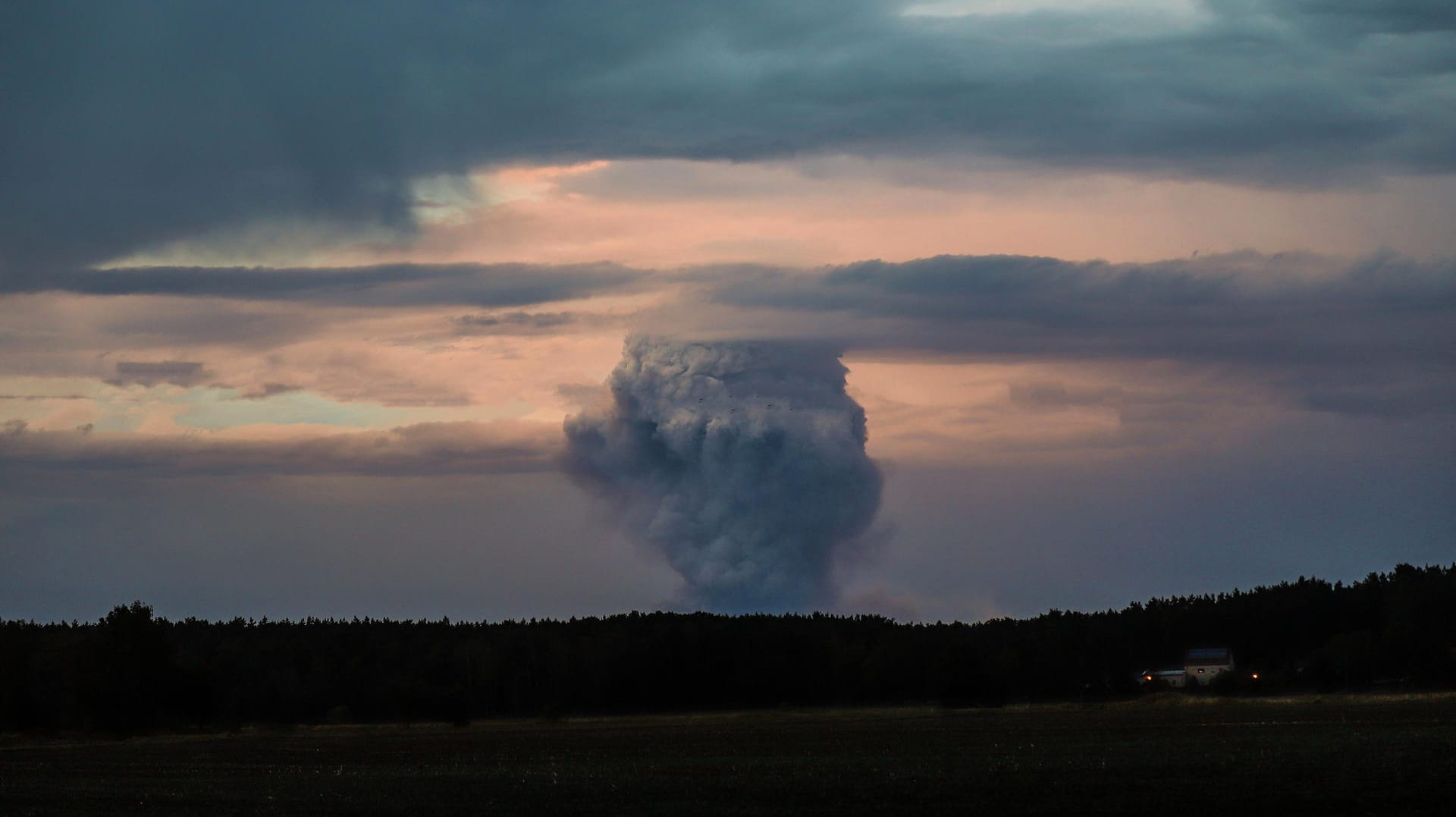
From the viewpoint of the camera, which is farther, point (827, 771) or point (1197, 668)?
point (1197, 668)

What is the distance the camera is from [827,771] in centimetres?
4619

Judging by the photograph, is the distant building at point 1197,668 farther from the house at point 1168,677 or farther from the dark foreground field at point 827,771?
the dark foreground field at point 827,771

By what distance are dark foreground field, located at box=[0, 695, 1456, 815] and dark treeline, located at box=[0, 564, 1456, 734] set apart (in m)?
25.1

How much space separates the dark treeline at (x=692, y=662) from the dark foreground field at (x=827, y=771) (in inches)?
987

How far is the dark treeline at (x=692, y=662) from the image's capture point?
10962 centimetres

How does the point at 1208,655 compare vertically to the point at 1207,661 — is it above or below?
above

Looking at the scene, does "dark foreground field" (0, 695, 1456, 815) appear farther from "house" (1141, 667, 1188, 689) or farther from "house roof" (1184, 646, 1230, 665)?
"house roof" (1184, 646, 1230, 665)

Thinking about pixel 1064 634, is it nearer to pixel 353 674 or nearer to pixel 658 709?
pixel 658 709

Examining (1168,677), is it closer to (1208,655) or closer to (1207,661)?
(1207,661)

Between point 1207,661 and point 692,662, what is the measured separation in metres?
52.5

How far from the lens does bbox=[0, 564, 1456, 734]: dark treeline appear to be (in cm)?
10962

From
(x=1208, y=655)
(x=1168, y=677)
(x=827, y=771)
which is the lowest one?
(x=827, y=771)

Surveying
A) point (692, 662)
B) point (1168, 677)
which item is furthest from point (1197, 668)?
point (692, 662)

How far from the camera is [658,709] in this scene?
138250 millimetres
